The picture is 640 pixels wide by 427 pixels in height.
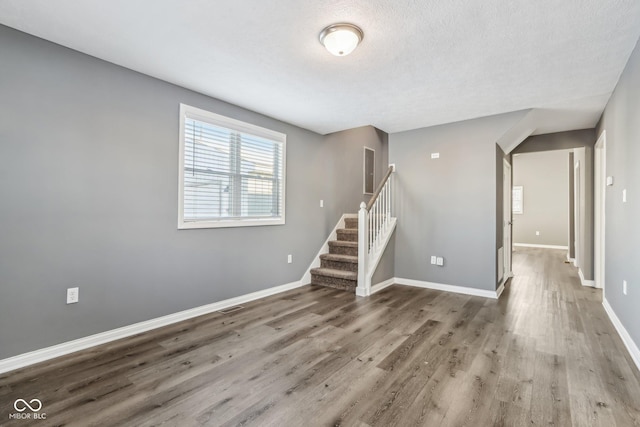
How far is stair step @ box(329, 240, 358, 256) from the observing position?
15.5 ft

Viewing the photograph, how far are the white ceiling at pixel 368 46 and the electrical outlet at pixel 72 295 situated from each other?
6.38 feet

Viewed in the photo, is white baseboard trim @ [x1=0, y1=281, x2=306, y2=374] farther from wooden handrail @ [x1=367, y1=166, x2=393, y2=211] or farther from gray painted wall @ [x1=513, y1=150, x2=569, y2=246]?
gray painted wall @ [x1=513, y1=150, x2=569, y2=246]

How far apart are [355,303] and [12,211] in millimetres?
3285

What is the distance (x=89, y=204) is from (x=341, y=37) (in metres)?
2.41

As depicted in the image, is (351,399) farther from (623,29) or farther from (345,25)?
(623,29)

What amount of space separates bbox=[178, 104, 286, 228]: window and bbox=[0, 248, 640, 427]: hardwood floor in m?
1.17

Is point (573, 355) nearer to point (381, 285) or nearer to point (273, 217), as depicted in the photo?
point (381, 285)

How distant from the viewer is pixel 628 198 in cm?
248

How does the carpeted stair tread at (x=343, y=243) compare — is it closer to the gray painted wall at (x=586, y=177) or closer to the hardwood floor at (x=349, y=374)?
the hardwood floor at (x=349, y=374)

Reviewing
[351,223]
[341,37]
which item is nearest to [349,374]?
[341,37]

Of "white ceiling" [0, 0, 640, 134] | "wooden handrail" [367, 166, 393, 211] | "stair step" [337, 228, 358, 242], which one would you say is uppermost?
"white ceiling" [0, 0, 640, 134]

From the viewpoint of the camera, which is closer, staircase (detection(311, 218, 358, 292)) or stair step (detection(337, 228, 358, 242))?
staircase (detection(311, 218, 358, 292))

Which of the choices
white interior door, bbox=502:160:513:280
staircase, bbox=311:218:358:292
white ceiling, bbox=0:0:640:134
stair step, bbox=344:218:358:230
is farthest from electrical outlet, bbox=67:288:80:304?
white interior door, bbox=502:160:513:280

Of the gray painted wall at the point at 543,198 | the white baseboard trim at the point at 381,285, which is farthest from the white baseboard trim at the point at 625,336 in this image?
the gray painted wall at the point at 543,198
